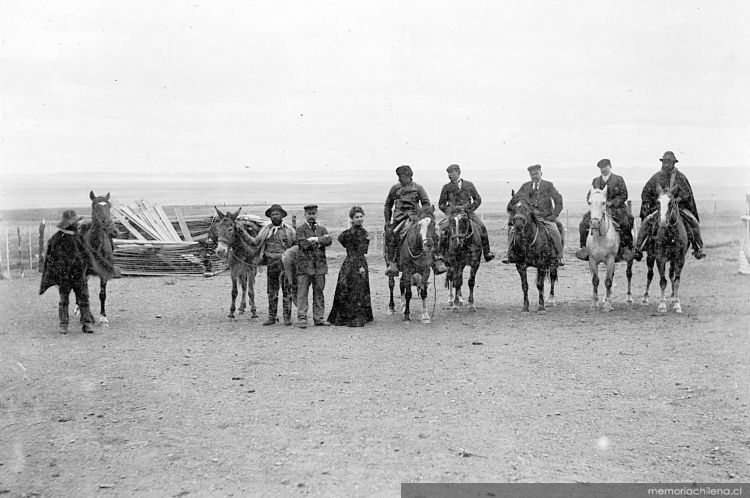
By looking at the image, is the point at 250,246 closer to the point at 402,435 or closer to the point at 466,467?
the point at 402,435

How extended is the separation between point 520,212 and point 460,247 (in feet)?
4.35

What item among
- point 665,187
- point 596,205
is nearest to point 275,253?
point 596,205

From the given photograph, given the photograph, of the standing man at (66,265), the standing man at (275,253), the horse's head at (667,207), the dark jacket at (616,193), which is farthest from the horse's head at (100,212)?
the horse's head at (667,207)

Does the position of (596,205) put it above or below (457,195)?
below

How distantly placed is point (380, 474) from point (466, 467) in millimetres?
699

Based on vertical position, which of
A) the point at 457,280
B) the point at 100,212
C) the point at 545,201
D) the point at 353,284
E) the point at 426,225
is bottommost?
the point at 457,280

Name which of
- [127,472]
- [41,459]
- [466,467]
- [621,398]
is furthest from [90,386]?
[621,398]

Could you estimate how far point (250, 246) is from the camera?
502 inches

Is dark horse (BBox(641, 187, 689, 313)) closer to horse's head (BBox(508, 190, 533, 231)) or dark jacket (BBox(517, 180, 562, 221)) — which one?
dark jacket (BBox(517, 180, 562, 221))

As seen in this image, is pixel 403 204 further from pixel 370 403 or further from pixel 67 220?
pixel 370 403

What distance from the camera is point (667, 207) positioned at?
12461 millimetres

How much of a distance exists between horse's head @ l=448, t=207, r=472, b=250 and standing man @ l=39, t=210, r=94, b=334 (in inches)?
257

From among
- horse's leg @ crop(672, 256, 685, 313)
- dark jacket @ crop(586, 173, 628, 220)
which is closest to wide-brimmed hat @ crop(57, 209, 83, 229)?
dark jacket @ crop(586, 173, 628, 220)

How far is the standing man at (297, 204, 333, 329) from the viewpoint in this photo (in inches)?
459
